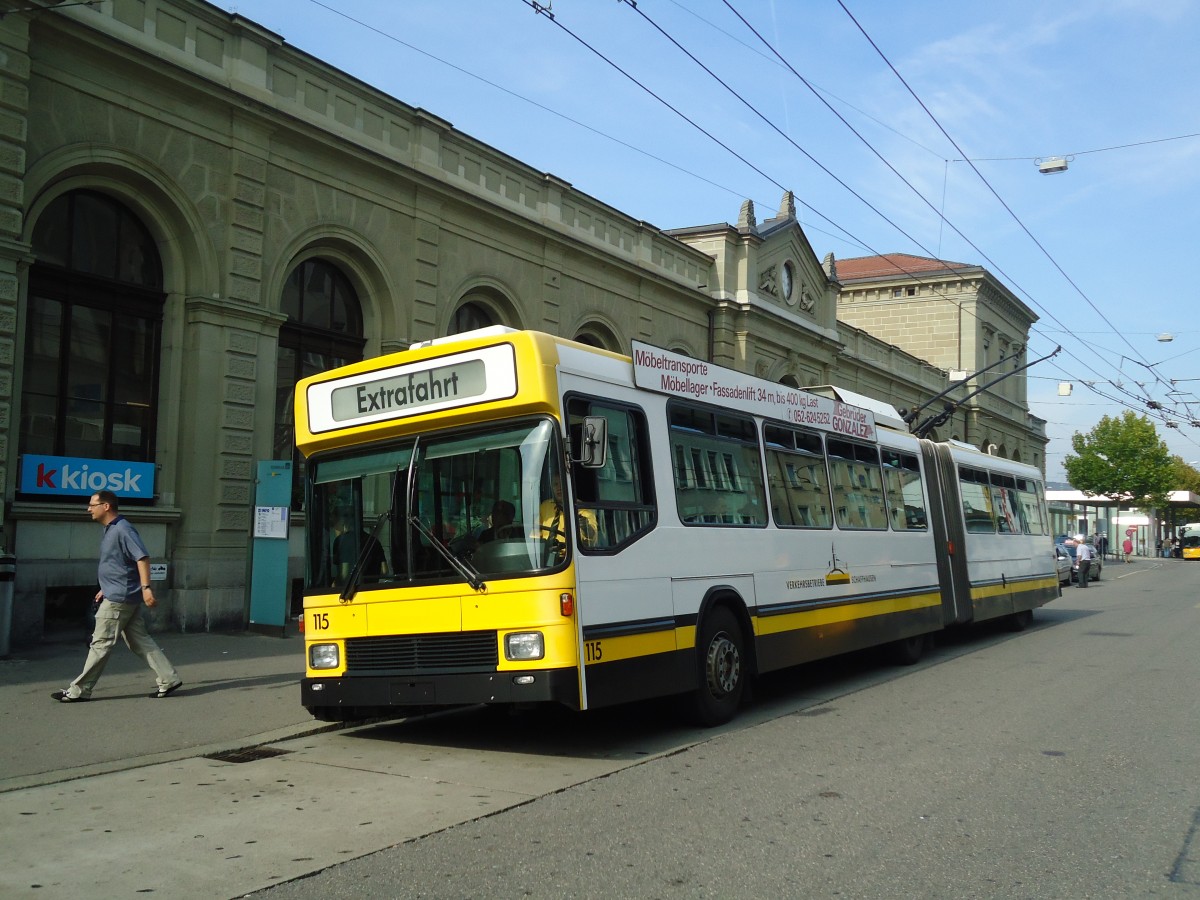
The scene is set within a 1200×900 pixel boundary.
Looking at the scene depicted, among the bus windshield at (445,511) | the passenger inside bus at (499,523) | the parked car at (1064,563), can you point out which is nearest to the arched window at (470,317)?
the bus windshield at (445,511)

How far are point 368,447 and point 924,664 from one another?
8.11m

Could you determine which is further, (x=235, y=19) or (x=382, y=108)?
(x=382, y=108)

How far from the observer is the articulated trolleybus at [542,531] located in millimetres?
7648

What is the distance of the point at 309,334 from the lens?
696 inches

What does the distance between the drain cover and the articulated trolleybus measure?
0.45 m

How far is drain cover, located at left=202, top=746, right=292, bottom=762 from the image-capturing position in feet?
26.1

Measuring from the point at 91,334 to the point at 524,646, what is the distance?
9535 mm

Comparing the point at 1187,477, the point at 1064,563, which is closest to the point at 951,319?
the point at 1064,563

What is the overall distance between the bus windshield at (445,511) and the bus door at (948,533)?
28.3 ft

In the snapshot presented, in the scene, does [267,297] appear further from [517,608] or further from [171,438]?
[517,608]

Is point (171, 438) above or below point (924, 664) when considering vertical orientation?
above

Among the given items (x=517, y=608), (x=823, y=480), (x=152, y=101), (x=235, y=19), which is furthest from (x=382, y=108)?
(x=517, y=608)

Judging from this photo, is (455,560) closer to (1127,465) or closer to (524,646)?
(524,646)

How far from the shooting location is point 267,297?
16.3 metres
